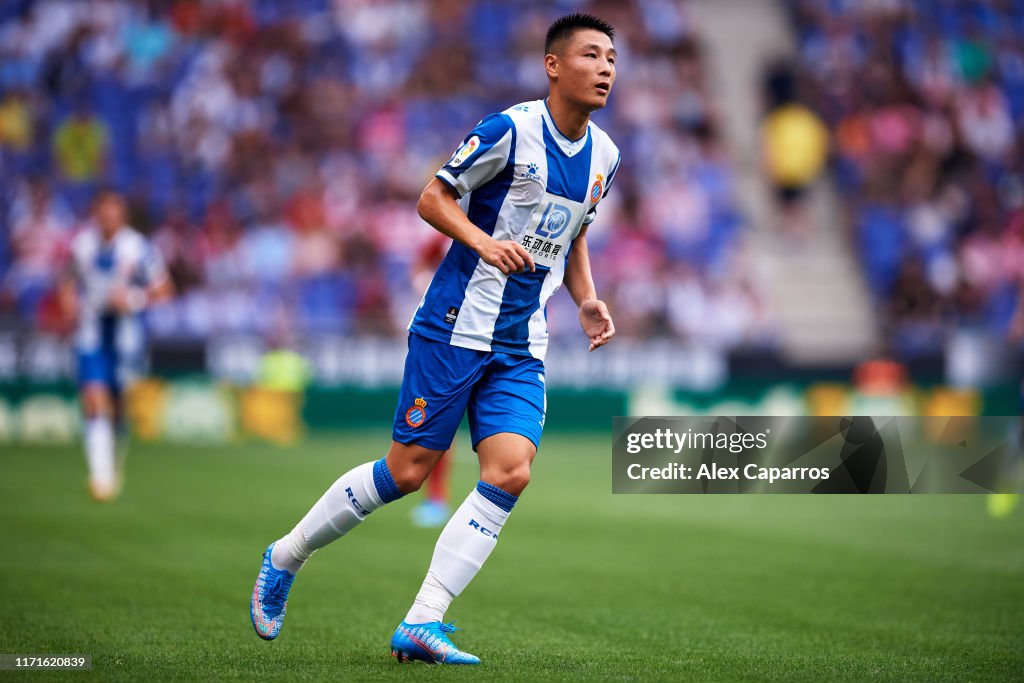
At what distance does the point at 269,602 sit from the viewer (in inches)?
232

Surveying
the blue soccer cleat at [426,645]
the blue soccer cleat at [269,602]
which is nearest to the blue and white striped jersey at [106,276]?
the blue soccer cleat at [269,602]

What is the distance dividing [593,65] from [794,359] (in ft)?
53.2

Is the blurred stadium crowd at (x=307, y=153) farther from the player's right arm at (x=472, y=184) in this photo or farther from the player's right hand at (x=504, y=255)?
the player's right hand at (x=504, y=255)

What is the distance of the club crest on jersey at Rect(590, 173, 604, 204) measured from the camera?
593cm

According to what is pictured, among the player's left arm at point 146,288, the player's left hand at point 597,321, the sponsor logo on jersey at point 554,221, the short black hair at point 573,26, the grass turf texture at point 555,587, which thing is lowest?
the grass turf texture at point 555,587

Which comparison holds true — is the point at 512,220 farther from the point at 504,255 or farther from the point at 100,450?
the point at 100,450

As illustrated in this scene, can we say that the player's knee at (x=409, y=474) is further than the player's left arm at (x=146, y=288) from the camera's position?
No

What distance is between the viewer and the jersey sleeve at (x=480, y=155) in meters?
5.58

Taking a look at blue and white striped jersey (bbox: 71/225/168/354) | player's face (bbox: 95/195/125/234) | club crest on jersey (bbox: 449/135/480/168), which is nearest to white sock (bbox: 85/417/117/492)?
blue and white striped jersey (bbox: 71/225/168/354)

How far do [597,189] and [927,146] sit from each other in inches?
800

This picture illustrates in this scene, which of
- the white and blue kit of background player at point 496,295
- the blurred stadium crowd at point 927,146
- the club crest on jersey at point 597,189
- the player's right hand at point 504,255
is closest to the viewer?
the player's right hand at point 504,255

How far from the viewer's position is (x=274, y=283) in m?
21.1

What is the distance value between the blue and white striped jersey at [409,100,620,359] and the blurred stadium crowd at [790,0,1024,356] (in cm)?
1626

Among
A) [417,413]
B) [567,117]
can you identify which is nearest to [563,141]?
[567,117]
